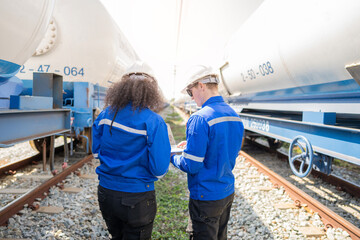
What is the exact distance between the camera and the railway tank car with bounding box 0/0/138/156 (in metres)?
2.13

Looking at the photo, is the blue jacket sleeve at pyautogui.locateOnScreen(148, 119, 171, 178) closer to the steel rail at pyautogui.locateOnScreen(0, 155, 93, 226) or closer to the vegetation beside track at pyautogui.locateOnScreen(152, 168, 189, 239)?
the vegetation beside track at pyautogui.locateOnScreen(152, 168, 189, 239)

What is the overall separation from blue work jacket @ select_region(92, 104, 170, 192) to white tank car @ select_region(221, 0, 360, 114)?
2.40 m

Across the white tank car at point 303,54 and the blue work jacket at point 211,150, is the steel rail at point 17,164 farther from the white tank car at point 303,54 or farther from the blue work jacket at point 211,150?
the white tank car at point 303,54

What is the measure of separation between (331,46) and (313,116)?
104cm

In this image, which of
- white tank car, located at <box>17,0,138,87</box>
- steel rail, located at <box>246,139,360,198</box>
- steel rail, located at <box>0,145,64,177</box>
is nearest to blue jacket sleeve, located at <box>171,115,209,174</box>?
steel rail, located at <box>246,139,360,198</box>

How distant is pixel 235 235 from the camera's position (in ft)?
9.46

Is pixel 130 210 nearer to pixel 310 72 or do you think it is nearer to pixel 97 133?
pixel 97 133

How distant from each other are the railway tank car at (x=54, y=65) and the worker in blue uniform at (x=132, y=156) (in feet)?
3.26

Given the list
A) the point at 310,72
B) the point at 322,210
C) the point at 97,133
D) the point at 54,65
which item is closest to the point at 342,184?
the point at 322,210

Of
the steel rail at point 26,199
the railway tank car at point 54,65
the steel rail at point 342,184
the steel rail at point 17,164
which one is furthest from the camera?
the steel rail at point 17,164

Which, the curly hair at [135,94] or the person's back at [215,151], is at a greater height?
the curly hair at [135,94]

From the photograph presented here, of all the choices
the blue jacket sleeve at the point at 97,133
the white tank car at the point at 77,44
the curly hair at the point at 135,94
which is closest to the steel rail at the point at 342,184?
the curly hair at the point at 135,94

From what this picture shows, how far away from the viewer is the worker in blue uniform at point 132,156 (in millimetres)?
1618

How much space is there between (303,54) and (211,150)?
8.23 ft
